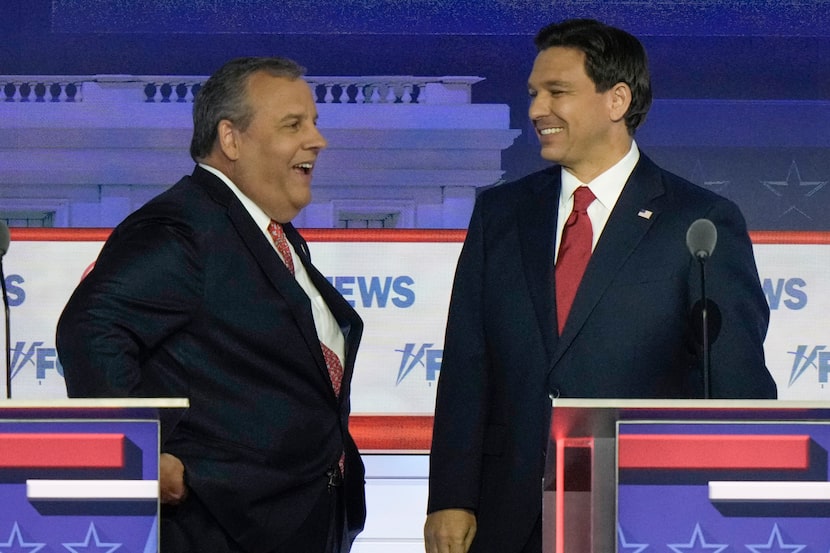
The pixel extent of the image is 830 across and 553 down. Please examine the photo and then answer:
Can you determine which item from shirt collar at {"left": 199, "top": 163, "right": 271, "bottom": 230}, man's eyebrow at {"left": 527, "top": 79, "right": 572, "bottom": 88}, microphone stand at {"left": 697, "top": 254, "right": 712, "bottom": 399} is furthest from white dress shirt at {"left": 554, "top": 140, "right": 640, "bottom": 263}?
shirt collar at {"left": 199, "top": 163, "right": 271, "bottom": 230}

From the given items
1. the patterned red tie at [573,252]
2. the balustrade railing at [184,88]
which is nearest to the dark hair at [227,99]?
the patterned red tie at [573,252]

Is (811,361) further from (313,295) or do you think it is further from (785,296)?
(313,295)

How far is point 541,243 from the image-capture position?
275 centimetres

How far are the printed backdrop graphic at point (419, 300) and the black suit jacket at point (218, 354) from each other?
48.9 inches

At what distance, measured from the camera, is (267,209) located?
2.87m

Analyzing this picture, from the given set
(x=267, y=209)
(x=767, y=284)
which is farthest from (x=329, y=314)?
(x=767, y=284)

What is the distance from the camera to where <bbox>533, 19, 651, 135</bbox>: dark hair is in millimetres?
2854

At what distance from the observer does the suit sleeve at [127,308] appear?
2.52 m

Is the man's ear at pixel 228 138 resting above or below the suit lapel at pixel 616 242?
above

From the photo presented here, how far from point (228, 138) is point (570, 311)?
0.74m

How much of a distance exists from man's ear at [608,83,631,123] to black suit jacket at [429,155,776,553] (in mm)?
147

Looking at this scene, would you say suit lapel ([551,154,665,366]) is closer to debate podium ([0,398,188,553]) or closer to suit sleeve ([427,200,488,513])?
suit sleeve ([427,200,488,513])

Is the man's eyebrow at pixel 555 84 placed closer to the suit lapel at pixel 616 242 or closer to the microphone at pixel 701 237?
the suit lapel at pixel 616 242

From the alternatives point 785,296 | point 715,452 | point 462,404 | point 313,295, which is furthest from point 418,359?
point 715,452
